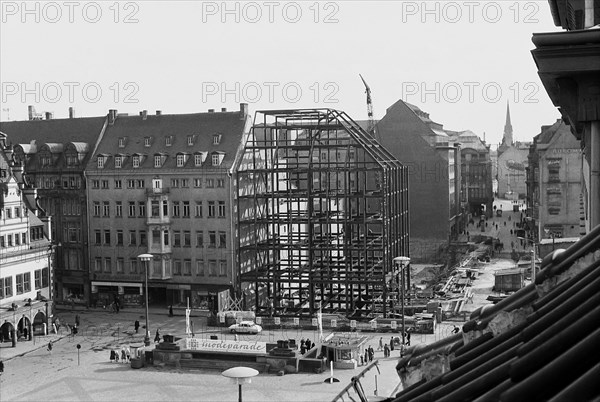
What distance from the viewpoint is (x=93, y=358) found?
52.3m

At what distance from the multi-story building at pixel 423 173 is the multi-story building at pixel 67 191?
132 ft

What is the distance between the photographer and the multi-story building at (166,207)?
236 ft

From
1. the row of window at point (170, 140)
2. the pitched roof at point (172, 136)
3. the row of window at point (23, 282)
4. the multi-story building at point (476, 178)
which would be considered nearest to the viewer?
the row of window at point (23, 282)

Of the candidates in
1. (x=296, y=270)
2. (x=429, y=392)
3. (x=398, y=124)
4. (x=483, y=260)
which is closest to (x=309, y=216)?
(x=296, y=270)

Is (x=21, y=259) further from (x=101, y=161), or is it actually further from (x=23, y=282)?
(x=101, y=161)

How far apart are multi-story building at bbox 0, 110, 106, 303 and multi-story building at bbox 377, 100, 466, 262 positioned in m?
40.2

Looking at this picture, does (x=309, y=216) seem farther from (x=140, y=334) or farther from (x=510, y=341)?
(x=510, y=341)

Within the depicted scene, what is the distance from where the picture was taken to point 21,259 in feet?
211

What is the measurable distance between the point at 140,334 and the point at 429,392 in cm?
5565

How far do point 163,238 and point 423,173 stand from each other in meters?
43.2

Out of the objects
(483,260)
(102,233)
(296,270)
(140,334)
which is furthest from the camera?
(483,260)

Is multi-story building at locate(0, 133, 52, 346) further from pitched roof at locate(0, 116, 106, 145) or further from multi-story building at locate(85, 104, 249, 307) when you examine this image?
pitched roof at locate(0, 116, 106, 145)

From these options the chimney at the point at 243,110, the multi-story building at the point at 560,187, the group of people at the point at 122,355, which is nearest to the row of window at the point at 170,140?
the chimney at the point at 243,110

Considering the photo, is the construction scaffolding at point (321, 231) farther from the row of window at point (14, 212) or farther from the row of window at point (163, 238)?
the row of window at point (14, 212)
